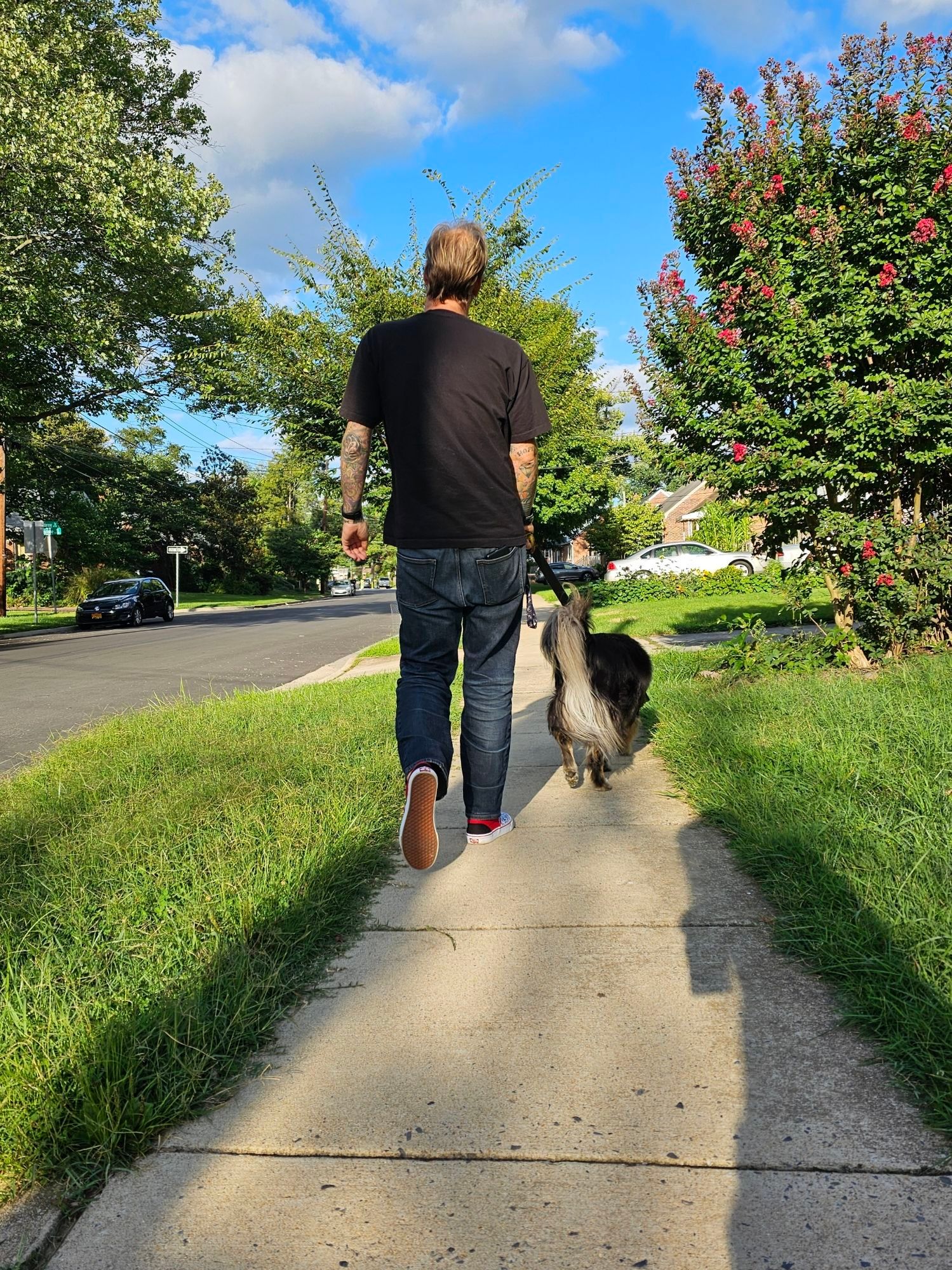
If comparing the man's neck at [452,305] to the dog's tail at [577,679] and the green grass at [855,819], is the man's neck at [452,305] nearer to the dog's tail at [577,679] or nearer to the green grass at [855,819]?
the dog's tail at [577,679]

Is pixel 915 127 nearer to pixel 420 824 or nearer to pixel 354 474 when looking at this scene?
pixel 354 474

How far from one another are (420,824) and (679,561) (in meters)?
28.1

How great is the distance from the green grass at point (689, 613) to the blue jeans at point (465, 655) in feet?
22.7

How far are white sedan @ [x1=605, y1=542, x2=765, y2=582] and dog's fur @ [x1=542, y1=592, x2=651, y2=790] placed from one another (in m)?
23.5

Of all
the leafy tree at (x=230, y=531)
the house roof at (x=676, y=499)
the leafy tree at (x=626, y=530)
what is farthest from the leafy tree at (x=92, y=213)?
the house roof at (x=676, y=499)

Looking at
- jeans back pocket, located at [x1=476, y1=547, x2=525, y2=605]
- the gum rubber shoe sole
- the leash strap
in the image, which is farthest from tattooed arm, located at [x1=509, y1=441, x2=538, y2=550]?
the gum rubber shoe sole

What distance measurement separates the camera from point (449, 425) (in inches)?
137

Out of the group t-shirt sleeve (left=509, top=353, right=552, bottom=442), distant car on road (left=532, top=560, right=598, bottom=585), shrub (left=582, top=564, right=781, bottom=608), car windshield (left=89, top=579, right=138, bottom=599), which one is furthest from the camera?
distant car on road (left=532, top=560, right=598, bottom=585)

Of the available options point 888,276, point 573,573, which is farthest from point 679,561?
point 888,276

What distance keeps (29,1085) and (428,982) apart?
1.05m

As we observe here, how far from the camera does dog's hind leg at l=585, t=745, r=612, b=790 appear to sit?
4.81m

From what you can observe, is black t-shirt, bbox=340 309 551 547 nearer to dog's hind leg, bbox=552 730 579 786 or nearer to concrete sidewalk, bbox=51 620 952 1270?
concrete sidewalk, bbox=51 620 952 1270

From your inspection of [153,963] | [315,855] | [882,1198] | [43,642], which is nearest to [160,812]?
[315,855]

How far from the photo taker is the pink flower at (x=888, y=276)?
6098 mm
